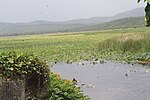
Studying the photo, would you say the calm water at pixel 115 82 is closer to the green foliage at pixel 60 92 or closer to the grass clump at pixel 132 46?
the grass clump at pixel 132 46

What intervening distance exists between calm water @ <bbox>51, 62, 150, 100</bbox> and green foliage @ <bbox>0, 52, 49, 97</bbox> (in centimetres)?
593

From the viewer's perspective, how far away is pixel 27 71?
25.5ft

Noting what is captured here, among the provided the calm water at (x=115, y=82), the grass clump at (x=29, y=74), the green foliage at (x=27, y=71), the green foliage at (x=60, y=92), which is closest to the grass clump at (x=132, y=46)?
the calm water at (x=115, y=82)

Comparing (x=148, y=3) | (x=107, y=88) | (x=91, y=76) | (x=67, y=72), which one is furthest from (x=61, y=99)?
(x=67, y=72)

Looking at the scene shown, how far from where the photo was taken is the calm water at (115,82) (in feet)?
46.6

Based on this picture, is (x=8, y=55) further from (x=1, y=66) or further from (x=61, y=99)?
(x=61, y=99)

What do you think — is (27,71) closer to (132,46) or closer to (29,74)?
(29,74)

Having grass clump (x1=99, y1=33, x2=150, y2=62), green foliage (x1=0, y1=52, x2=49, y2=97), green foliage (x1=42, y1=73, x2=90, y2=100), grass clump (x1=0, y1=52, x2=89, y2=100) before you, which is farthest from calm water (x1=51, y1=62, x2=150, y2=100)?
green foliage (x1=0, y1=52, x2=49, y2=97)

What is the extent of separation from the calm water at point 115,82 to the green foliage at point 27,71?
593 cm

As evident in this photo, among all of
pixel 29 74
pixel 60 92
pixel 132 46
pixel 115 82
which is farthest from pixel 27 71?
pixel 132 46

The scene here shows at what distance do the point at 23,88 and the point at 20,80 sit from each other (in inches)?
6.9

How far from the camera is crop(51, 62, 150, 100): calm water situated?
14.2 meters

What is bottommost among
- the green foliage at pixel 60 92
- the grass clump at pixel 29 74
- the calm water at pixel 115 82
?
the calm water at pixel 115 82

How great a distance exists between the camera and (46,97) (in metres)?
8.78
